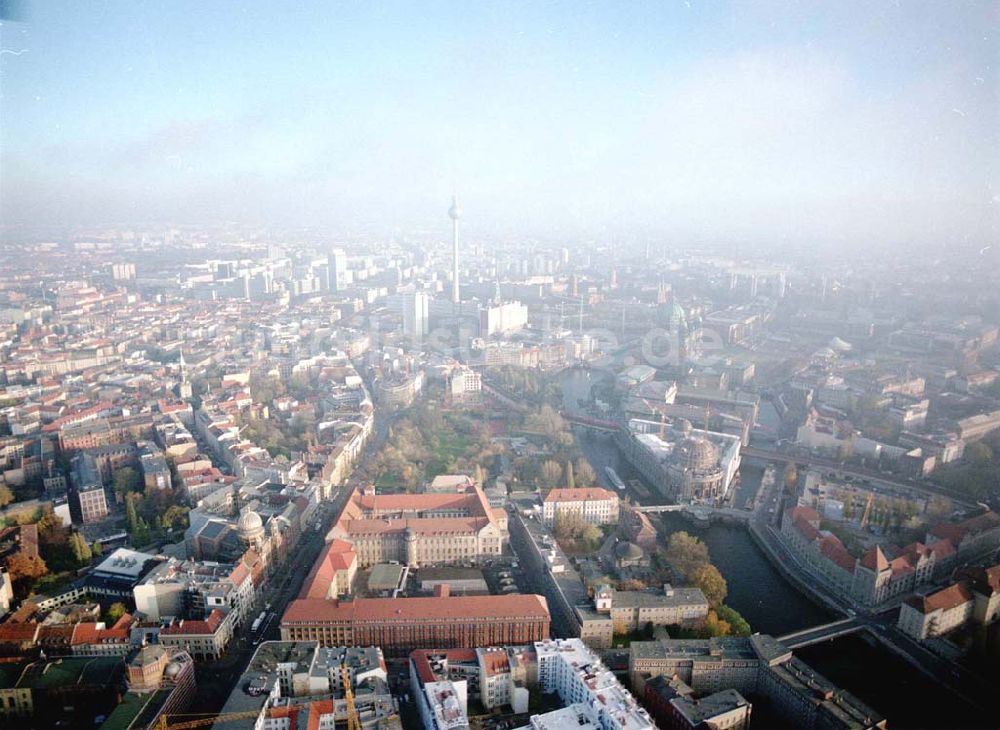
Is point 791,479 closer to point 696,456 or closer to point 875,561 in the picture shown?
point 696,456

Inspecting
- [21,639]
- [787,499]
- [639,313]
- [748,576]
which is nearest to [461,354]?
[639,313]

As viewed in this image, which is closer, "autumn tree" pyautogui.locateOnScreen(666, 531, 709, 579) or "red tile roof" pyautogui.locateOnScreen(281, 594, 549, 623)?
"red tile roof" pyautogui.locateOnScreen(281, 594, 549, 623)

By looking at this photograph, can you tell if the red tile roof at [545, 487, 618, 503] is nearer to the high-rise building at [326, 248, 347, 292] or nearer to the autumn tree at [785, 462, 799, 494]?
the autumn tree at [785, 462, 799, 494]

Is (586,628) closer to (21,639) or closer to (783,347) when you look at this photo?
(21,639)

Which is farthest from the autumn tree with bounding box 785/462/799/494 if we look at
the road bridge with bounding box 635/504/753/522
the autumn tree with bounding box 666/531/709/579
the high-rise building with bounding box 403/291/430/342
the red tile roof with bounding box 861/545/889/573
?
the high-rise building with bounding box 403/291/430/342

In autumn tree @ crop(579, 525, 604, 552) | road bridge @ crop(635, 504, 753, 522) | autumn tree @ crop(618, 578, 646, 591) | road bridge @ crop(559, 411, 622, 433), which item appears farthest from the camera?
road bridge @ crop(559, 411, 622, 433)
